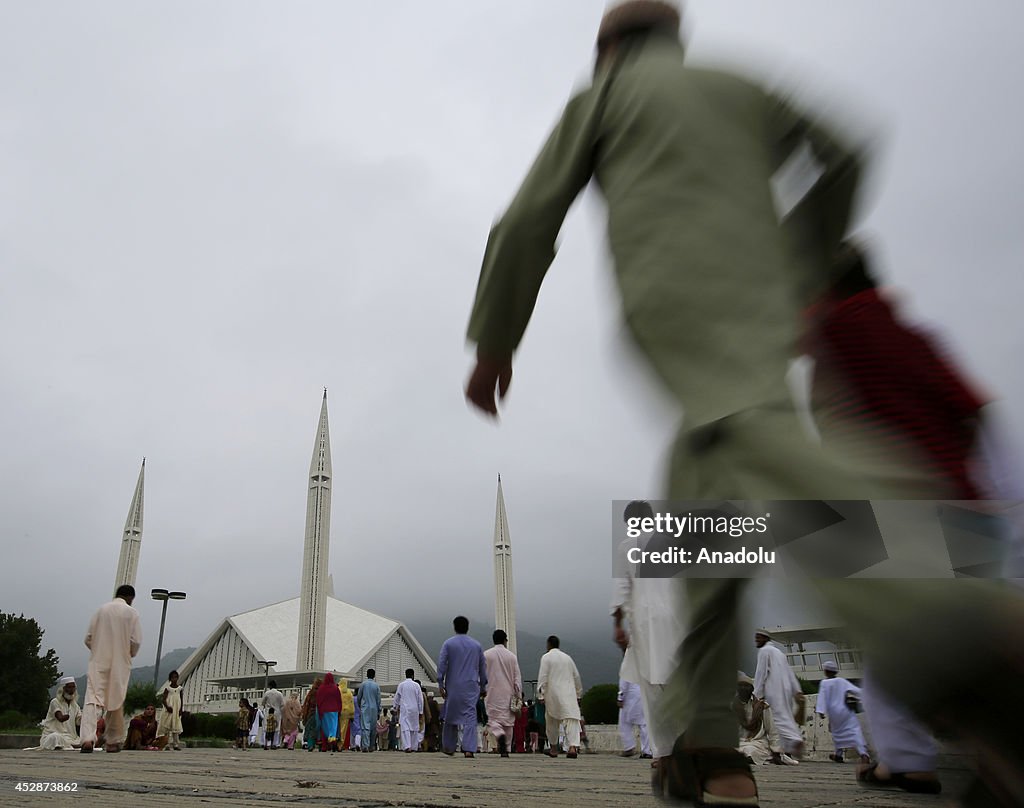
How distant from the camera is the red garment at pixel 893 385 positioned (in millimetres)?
836

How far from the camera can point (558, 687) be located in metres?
8.56

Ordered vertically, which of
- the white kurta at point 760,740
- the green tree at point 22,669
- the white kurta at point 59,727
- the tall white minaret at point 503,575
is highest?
the tall white minaret at point 503,575

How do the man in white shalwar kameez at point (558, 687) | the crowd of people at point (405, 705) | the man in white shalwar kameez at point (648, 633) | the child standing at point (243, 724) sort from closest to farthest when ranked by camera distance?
the man in white shalwar kameez at point (648, 633), the crowd of people at point (405, 705), the man in white shalwar kameez at point (558, 687), the child standing at point (243, 724)

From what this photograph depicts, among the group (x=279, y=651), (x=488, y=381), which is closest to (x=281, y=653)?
(x=279, y=651)

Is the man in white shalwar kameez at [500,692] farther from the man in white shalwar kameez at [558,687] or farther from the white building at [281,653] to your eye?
the white building at [281,653]

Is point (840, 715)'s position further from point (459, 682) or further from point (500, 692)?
point (500, 692)

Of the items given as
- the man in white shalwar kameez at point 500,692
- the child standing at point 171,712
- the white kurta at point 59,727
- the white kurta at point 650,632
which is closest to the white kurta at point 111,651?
the white kurta at point 59,727

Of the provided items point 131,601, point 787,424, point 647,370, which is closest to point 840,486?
point 787,424

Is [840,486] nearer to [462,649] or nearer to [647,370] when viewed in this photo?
[647,370]

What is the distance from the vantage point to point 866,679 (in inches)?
24.6

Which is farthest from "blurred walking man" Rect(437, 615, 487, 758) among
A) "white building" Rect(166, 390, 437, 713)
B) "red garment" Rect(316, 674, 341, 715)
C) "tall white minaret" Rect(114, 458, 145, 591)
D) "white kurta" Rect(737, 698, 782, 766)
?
"white building" Rect(166, 390, 437, 713)

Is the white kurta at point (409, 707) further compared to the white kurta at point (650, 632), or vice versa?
the white kurta at point (409, 707)

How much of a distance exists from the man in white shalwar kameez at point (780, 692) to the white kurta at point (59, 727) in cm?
707

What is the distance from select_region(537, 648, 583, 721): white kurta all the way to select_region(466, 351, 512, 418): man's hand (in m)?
7.77
